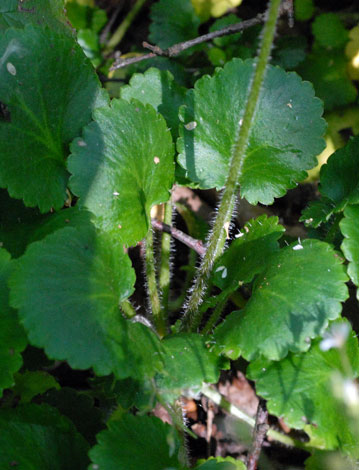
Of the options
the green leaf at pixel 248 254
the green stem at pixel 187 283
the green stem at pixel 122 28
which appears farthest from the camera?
the green stem at pixel 122 28

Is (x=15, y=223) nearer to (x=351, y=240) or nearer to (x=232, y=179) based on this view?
(x=232, y=179)

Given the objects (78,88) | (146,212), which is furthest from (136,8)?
(146,212)

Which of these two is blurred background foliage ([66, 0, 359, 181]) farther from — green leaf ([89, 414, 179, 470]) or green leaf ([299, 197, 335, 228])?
green leaf ([89, 414, 179, 470])

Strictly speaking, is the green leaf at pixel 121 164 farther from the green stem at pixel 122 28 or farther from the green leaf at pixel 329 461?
the green stem at pixel 122 28

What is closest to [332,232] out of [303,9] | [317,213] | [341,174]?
[317,213]

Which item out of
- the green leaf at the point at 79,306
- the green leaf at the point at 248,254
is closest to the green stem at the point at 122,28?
the green leaf at the point at 248,254

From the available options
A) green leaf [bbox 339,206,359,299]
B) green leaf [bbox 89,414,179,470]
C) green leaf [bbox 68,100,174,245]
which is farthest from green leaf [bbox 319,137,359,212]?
green leaf [bbox 89,414,179,470]
